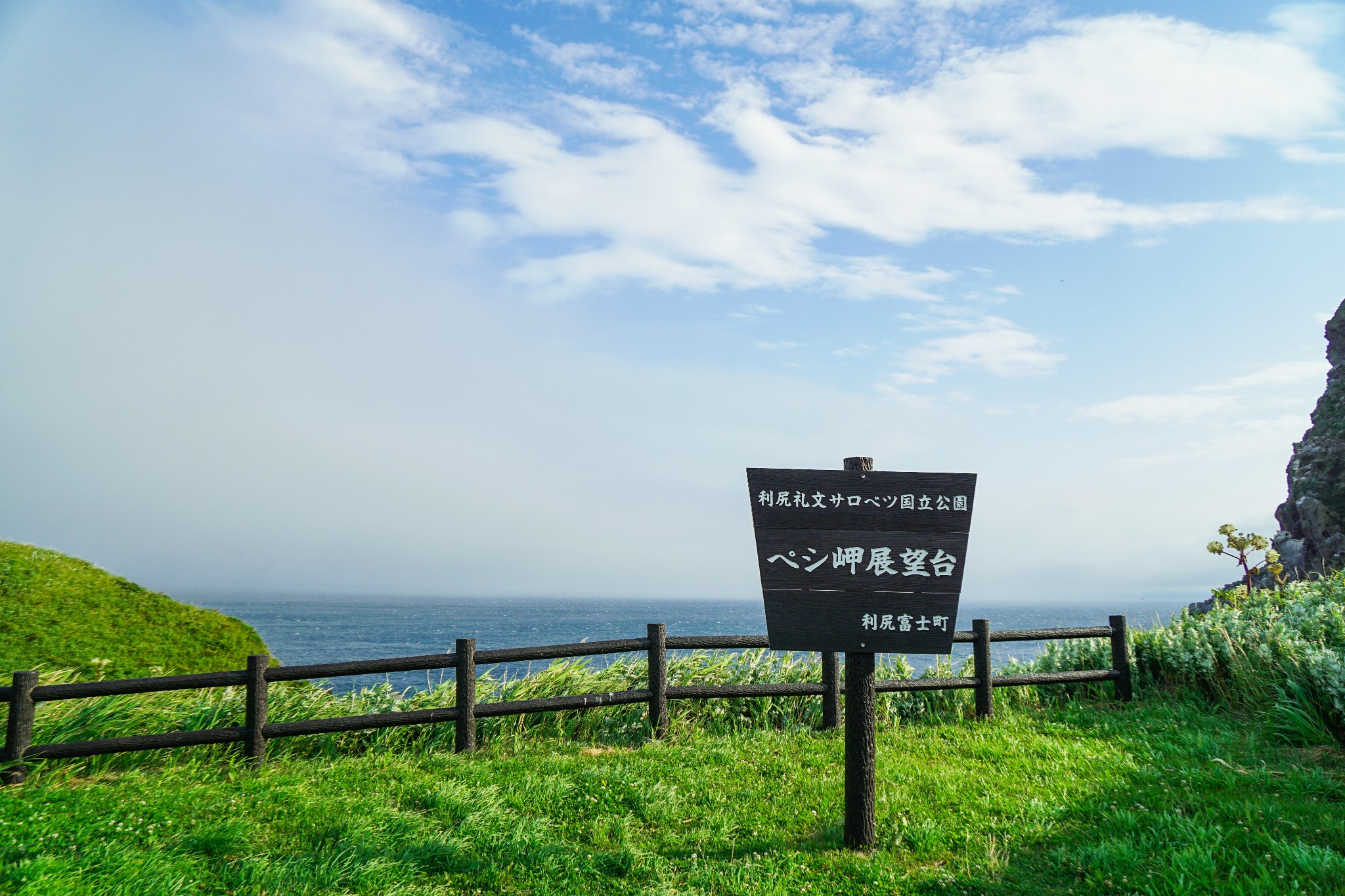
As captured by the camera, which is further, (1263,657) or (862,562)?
(1263,657)

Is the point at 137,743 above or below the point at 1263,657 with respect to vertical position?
below

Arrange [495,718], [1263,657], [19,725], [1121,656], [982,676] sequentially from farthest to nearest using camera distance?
[1121,656] < [982,676] < [1263,657] < [495,718] < [19,725]

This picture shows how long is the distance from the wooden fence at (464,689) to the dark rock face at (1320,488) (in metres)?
35.8

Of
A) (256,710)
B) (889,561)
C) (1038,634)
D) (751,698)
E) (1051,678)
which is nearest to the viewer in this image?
(889,561)

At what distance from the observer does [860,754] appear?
5.80 meters

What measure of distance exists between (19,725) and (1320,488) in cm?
5539

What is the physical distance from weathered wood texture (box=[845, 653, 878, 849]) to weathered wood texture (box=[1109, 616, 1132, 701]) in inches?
253

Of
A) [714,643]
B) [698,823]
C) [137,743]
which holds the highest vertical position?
[714,643]

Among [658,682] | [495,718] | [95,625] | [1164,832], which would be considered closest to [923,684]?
[658,682]

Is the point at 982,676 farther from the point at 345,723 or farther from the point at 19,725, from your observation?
the point at 19,725

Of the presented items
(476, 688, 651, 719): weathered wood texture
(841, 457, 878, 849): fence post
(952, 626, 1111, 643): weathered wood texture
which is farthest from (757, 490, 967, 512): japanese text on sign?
(952, 626, 1111, 643): weathered wood texture

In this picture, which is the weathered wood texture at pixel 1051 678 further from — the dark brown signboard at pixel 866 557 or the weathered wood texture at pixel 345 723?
the weathered wood texture at pixel 345 723

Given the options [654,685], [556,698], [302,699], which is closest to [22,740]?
[302,699]

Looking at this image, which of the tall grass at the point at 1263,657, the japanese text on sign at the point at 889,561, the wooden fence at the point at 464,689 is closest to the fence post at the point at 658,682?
the wooden fence at the point at 464,689
